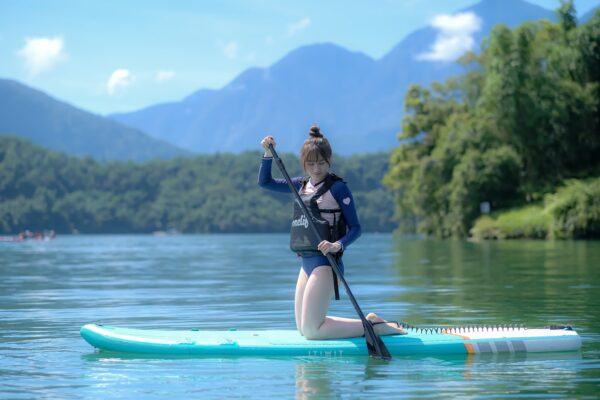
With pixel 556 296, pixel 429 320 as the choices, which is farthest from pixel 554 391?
pixel 556 296

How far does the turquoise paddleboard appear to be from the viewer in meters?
9.38

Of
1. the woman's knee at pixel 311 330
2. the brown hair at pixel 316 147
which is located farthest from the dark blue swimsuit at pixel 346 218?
the woman's knee at pixel 311 330

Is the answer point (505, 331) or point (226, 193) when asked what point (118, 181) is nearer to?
point (226, 193)

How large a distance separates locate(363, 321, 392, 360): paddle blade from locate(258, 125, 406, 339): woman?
6.6 inches

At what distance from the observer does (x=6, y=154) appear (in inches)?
6895

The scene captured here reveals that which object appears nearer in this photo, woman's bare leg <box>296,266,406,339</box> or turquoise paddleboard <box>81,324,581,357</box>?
woman's bare leg <box>296,266,406,339</box>

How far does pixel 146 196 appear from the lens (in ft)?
627

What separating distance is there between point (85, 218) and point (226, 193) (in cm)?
2720

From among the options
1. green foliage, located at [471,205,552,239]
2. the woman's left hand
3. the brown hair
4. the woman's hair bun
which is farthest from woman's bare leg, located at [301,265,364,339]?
green foliage, located at [471,205,552,239]

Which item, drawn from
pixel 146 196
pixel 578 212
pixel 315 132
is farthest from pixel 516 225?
pixel 146 196

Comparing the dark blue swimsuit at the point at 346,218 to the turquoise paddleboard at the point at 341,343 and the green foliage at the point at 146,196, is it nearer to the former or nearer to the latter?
the turquoise paddleboard at the point at 341,343

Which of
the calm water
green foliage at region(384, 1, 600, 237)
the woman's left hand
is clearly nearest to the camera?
the calm water

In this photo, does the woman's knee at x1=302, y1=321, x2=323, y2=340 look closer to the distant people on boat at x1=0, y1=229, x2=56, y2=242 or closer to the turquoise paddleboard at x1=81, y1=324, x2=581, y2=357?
Answer: the turquoise paddleboard at x1=81, y1=324, x2=581, y2=357

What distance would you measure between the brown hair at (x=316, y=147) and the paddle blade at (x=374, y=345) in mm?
1581
